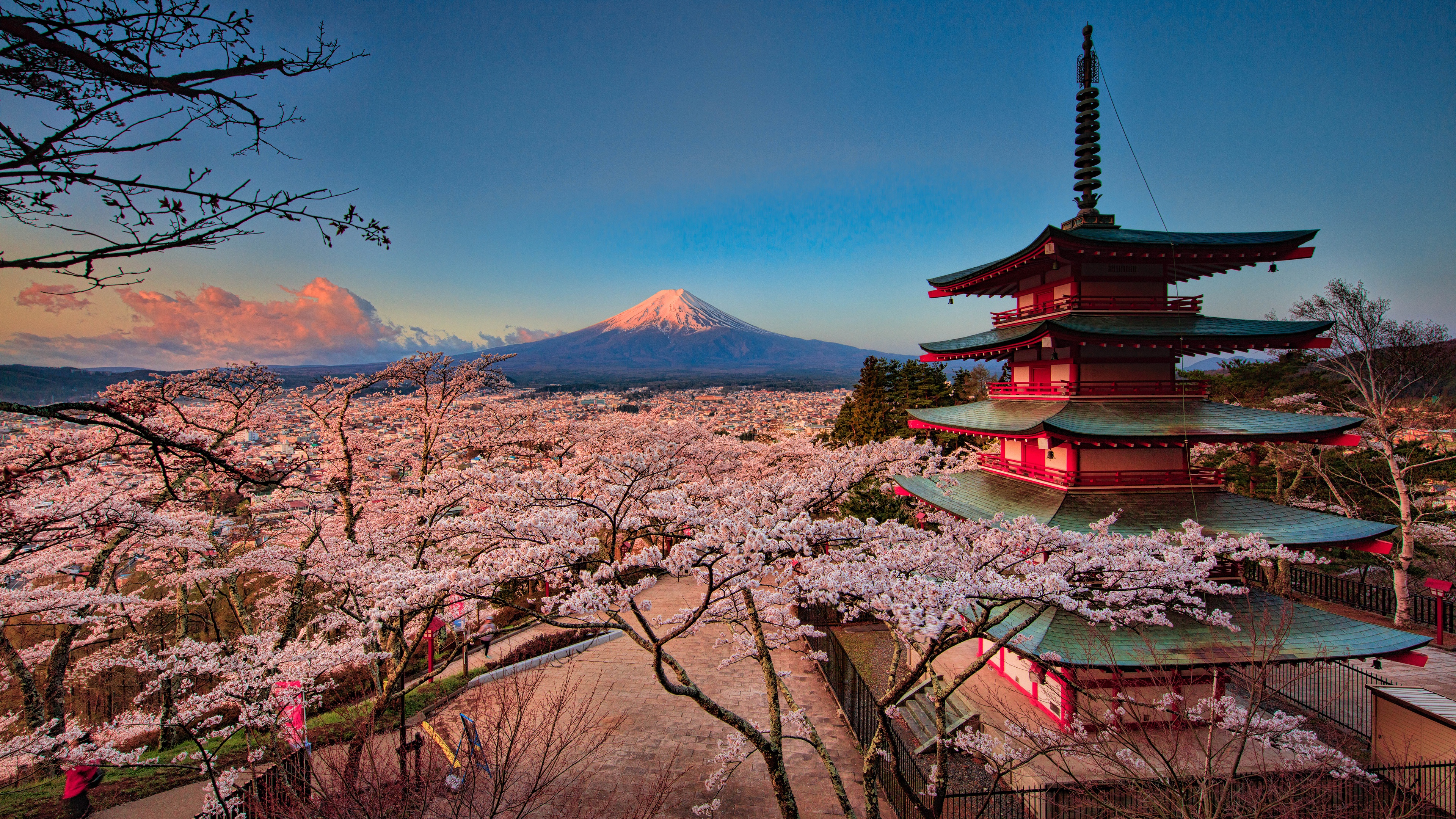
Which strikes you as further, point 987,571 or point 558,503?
point 558,503

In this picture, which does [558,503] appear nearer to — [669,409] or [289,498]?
[289,498]

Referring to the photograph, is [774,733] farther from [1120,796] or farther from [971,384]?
[971,384]

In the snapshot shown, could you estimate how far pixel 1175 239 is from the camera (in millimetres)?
8414

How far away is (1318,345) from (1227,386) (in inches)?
529

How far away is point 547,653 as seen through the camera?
1183 centimetres

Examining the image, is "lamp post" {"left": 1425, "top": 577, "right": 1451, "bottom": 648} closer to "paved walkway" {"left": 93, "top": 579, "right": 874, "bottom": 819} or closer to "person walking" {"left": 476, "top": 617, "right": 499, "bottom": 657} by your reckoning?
"paved walkway" {"left": 93, "top": 579, "right": 874, "bottom": 819}

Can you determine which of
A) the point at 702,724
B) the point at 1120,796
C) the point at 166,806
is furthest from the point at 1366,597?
the point at 166,806

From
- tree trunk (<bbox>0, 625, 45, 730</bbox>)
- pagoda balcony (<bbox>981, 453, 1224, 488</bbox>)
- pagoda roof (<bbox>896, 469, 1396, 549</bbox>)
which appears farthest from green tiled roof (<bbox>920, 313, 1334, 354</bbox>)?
tree trunk (<bbox>0, 625, 45, 730</bbox>)

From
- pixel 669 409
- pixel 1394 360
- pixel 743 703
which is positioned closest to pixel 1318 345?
pixel 1394 360

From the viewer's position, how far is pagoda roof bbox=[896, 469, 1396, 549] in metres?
7.16

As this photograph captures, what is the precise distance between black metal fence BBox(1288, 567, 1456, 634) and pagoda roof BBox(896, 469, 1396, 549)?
20.5 feet

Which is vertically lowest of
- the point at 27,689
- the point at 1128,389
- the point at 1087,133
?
the point at 27,689

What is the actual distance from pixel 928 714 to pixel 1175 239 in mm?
9312

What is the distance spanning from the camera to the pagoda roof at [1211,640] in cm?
646
